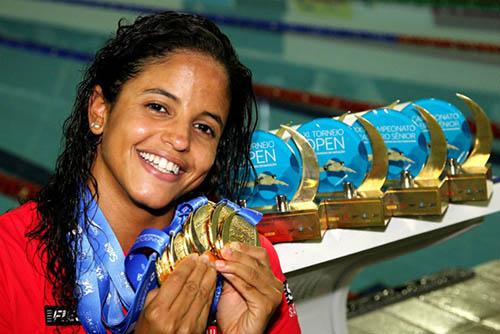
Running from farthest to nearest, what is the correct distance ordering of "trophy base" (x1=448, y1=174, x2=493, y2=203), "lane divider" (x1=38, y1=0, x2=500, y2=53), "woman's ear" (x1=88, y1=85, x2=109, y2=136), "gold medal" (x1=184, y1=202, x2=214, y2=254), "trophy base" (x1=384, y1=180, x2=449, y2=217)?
"lane divider" (x1=38, y1=0, x2=500, y2=53) < "trophy base" (x1=448, y1=174, x2=493, y2=203) < "trophy base" (x1=384, y1=180, x2=449, y2=217) < "woman's ear" (x1=88, y1=85, x2=109, y2=136) < "gold medal" (x1=184, y1=202, x2=214, y2=254)

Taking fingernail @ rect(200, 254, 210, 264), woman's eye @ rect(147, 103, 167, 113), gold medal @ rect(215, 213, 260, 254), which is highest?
woman's eye @ rect(147, 103, 167, 113)

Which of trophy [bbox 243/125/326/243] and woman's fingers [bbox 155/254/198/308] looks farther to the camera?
trophy [bbox 243/125/326/243]

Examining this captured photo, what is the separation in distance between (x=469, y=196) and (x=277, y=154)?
0.58 m

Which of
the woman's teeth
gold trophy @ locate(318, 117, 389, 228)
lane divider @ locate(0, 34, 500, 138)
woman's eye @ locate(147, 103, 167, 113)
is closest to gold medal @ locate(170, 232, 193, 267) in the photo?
the woman's teeth

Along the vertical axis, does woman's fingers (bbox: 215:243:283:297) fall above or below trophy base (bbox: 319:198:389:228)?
below

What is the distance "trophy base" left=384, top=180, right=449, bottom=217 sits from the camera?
1920 mm

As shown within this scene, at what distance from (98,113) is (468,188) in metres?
1.09

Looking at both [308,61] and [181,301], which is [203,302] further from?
[308,61]

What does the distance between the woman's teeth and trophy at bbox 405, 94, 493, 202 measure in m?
0.98

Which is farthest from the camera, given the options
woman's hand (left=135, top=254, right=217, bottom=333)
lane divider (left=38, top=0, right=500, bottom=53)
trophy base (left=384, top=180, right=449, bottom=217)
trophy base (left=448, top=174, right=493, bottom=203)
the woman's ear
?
lane divider (left=38, top=0, right=500, bottom=53)

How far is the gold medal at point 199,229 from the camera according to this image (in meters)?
1.24

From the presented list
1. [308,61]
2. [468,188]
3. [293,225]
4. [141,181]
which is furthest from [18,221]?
[308,61]

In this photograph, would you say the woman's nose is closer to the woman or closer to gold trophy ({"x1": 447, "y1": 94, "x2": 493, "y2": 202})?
the woman

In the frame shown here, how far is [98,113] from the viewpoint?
4.58 ft
